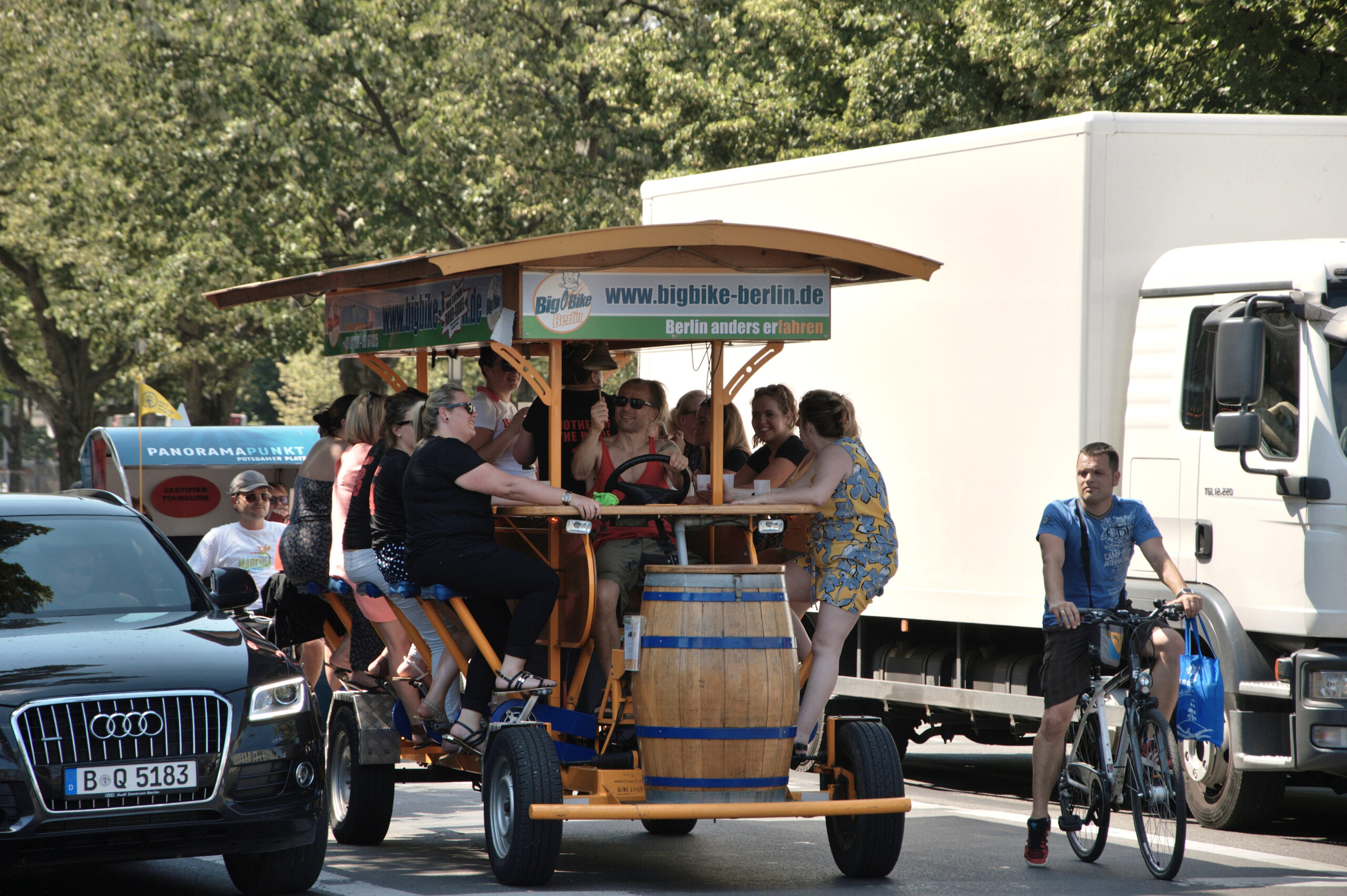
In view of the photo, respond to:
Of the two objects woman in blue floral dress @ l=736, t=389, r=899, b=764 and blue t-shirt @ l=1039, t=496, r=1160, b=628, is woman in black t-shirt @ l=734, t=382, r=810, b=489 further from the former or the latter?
blue t-shirt @ l=1039, t=496, r=1160, b=628

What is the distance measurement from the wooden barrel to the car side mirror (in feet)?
5.85

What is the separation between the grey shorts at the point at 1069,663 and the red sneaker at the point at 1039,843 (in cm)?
55

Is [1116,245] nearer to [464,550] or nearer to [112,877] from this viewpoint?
[464,550]

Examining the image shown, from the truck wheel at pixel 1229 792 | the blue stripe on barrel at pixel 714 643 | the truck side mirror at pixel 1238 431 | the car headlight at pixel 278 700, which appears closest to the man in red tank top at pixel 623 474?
the blue stripe on barrel at pixel 714 643

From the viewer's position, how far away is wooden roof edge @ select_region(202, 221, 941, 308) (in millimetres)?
7027

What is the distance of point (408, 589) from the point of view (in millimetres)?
7645

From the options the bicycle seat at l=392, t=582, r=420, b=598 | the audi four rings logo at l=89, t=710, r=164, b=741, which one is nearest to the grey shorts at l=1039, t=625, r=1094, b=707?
the bicycle seat at l=392, t=582, r=420, b=598

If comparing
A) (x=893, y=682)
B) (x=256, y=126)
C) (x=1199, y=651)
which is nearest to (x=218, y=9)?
(x=256, y=126)

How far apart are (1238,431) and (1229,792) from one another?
1.96 metres

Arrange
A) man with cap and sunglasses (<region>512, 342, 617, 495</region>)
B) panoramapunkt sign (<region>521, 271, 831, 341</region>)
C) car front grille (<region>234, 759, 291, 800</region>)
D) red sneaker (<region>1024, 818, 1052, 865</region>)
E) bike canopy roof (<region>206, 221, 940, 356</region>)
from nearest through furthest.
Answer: car front grille (<region>234, 759, 291, 800</region>), bike canopy roof (<region>206, 221, 940, 356</region>), panoramapunkt sign (<region>521, 271, 831, 341</region>), red sneaker (<region>1024, 818, 1052, 865</region>), man with cap and sunglasses (<region>512, 342, 617, 495</region>)

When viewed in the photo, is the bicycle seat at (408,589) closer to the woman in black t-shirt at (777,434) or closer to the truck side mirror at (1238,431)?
the woman in black t-shirt at (777,434)

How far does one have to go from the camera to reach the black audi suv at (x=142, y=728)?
5875mm

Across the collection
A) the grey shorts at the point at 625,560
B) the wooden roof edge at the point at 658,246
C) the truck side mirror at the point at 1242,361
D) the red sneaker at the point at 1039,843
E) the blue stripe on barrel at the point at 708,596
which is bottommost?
the red sneaker at the point at 1039,843

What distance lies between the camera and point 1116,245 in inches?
355
